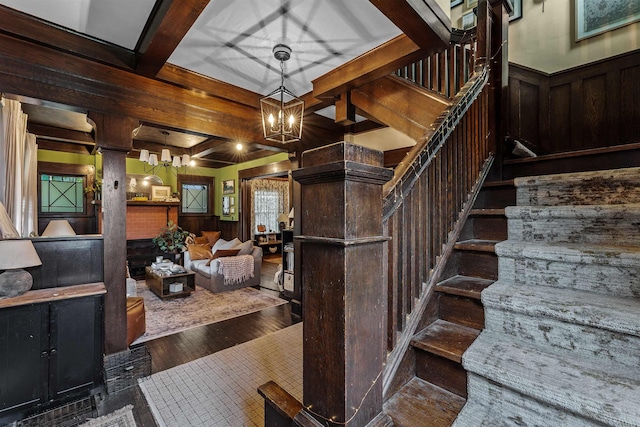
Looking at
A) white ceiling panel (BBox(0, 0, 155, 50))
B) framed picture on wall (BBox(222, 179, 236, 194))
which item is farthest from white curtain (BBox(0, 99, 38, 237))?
framed picture on wall (BBox(222, 179, 236, 194))

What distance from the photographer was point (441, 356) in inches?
40.2

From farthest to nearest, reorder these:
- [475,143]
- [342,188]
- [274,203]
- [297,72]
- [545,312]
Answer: [274,203]
[297,72]
[475,143]
[545,312]
[342,188]

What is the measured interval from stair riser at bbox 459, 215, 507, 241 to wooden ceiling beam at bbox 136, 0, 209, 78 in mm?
1965

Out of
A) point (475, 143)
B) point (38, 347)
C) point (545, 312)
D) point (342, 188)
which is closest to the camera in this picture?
point (342, 188)

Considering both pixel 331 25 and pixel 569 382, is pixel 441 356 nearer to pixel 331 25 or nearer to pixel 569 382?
pixel 569 382

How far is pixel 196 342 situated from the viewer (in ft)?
10.3

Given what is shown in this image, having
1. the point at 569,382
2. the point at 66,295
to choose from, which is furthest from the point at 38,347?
the point at 569,382

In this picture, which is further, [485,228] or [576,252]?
[485,228]

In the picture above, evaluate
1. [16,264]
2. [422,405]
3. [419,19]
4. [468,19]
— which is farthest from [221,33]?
[468,19]

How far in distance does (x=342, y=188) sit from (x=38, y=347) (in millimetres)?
2712

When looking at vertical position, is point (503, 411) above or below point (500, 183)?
below

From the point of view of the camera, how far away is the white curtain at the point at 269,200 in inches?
372

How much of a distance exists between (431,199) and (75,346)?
281 cm

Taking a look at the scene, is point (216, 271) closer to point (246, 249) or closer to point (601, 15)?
point (246, 249)
